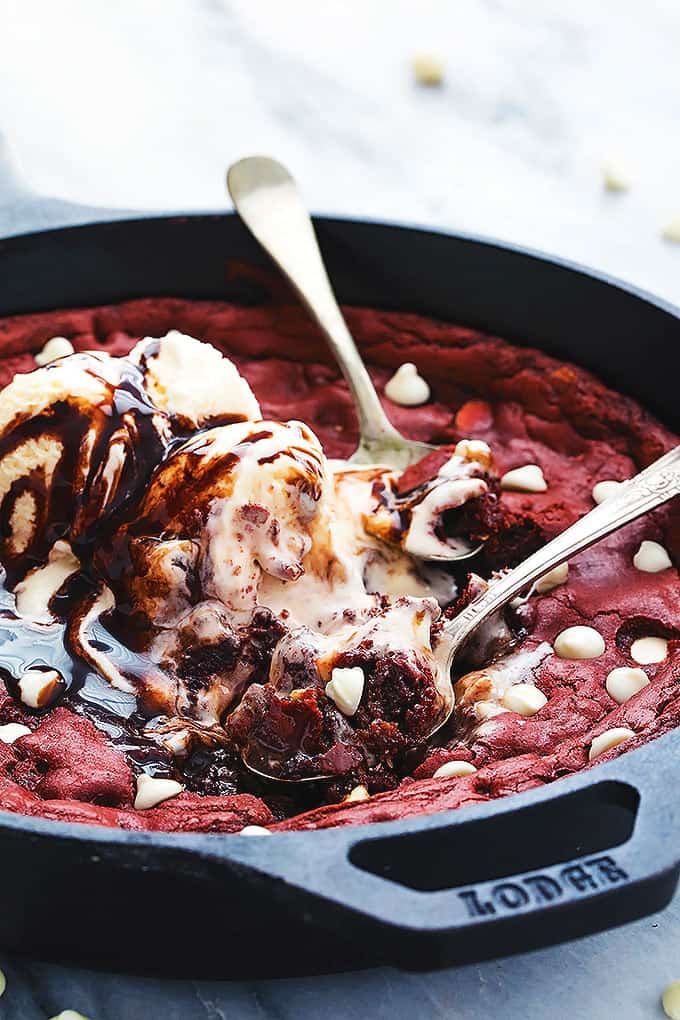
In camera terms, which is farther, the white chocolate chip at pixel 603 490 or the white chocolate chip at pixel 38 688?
the white chocolate chip at pixel 603 490

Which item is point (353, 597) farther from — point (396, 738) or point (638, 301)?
point (638, 301)

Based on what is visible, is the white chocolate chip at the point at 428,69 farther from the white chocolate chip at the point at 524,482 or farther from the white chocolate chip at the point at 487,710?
the white chocolate chip at the point at 487,710

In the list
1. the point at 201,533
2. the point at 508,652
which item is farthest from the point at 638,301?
the point at 201,533

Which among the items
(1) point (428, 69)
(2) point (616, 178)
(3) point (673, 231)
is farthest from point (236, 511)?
(1) point (428, 69)

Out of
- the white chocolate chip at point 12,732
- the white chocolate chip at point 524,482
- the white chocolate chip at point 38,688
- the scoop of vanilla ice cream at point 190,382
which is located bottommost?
the white chocolate chip at point 12,732

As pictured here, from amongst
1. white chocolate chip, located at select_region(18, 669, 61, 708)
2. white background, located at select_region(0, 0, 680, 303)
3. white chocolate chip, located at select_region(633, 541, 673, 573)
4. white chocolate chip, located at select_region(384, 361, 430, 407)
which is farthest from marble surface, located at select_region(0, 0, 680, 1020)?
white chocolate chip, located at select_region(18, 669, 61, 708)

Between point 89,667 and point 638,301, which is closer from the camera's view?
point 89,667

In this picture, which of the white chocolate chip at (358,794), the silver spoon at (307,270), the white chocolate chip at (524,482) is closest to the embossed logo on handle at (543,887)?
the white chocolate chip at (358,794)
